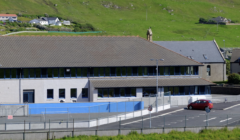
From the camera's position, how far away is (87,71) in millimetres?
64062

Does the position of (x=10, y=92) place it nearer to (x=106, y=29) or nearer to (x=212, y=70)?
(x=212, y=70)

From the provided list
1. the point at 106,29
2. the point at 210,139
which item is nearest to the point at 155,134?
the point at 210,139

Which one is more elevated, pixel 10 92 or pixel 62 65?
pixel 62 65

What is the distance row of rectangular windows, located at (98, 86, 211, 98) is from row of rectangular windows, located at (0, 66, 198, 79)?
9.67 ft

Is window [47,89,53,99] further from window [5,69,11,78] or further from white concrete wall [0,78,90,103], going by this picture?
window [5,69,11,78]

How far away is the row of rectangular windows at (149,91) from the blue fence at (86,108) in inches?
249

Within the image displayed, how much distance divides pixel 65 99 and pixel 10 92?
26.8 ft

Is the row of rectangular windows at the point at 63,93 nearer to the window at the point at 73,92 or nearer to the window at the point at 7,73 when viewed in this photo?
the window at the point at 73,92

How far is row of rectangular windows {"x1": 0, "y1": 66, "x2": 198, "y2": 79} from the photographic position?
6128cm

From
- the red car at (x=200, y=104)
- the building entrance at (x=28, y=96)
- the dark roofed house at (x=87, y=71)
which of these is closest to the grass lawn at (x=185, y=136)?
the red car at (x=200, y=104)

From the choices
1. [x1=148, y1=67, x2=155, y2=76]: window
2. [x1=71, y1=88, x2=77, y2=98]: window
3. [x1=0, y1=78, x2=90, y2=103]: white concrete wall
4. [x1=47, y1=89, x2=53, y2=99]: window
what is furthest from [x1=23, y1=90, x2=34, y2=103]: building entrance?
[x1=148, y1=67, x2=155, y2=76]: window

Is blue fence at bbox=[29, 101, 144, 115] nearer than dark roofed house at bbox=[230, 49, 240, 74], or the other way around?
→ blue fence at bbox=[29, 101, 144, 115]

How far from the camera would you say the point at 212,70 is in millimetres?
100250

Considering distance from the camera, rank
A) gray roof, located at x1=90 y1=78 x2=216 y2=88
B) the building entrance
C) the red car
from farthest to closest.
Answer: gray roof, located at x1=90 y1=78 x2=216 y2=88
the building entrance
the red car
